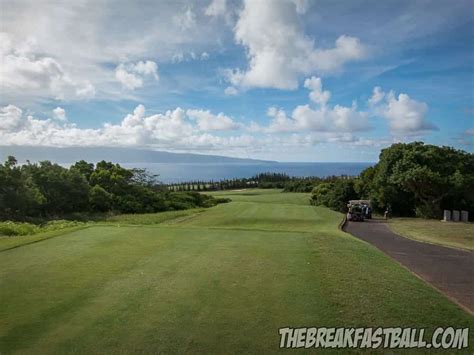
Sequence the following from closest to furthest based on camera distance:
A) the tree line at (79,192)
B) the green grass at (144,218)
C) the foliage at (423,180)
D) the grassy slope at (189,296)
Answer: the grassy slope at (189,296) → the green grass at (144,218) → the tree line at (79,192) → the foliage at (423,180)

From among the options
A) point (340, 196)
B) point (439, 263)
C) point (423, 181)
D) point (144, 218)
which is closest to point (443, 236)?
point (439, 263)

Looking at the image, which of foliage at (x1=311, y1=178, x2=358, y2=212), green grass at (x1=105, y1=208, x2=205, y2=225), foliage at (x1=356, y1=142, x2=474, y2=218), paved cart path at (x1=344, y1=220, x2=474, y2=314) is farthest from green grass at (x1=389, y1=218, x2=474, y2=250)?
foliage at (x1=311, y1=178, x2=358, y2=212)

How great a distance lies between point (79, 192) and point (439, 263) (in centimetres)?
2795

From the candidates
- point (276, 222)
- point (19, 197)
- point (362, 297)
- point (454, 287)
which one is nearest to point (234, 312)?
point (362, 297)

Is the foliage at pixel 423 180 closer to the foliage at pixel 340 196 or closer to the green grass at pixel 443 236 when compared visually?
the foliage at pixel 340 196

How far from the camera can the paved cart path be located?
7.84 m

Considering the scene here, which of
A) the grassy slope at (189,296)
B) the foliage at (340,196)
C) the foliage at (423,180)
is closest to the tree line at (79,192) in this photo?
the foliage at (340,196)

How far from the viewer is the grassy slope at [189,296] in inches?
181

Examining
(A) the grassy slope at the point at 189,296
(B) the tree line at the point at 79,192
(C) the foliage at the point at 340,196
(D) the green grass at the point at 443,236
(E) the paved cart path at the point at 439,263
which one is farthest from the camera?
(C) the foliage at the point at 340,196

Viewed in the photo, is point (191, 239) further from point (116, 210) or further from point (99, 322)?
point (116, 210)

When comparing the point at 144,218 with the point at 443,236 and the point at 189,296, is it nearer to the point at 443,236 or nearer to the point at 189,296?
the point at 443,236

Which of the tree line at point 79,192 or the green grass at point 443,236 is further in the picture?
the tree line at point 79,192

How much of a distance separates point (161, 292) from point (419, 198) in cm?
2860

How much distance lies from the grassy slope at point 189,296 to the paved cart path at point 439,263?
2.10 feet
